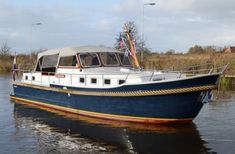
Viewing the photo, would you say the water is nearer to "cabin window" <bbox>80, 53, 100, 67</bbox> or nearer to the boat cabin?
the boat cabin

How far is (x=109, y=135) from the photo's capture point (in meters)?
15.8

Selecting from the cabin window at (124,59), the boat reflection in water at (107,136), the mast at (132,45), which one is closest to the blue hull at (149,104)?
the boat reflection in water at (107,136)

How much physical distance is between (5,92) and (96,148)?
1969 centimetres

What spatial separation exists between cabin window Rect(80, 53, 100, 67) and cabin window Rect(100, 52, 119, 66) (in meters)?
0.30

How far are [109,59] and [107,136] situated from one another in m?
5.89

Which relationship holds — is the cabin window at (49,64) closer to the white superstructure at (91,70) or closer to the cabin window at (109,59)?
the white superstructure at (91,70)

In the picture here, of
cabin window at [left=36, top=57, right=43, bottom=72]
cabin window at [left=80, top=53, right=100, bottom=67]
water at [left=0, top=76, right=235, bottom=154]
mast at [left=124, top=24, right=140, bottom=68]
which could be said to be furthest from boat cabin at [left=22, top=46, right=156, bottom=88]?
water at [left=0, top=76, right=235, bottom=154]

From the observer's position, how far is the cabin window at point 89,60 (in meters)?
20.3

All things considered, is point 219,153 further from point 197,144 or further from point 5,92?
point 5,92

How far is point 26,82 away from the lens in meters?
24.6

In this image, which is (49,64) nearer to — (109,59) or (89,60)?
(89,60)

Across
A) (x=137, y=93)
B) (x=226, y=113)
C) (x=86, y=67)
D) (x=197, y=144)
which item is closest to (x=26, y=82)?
(x=86, y=67)

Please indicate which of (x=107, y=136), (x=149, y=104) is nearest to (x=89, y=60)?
(x=149, y=104)

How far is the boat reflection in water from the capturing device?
13719mm
